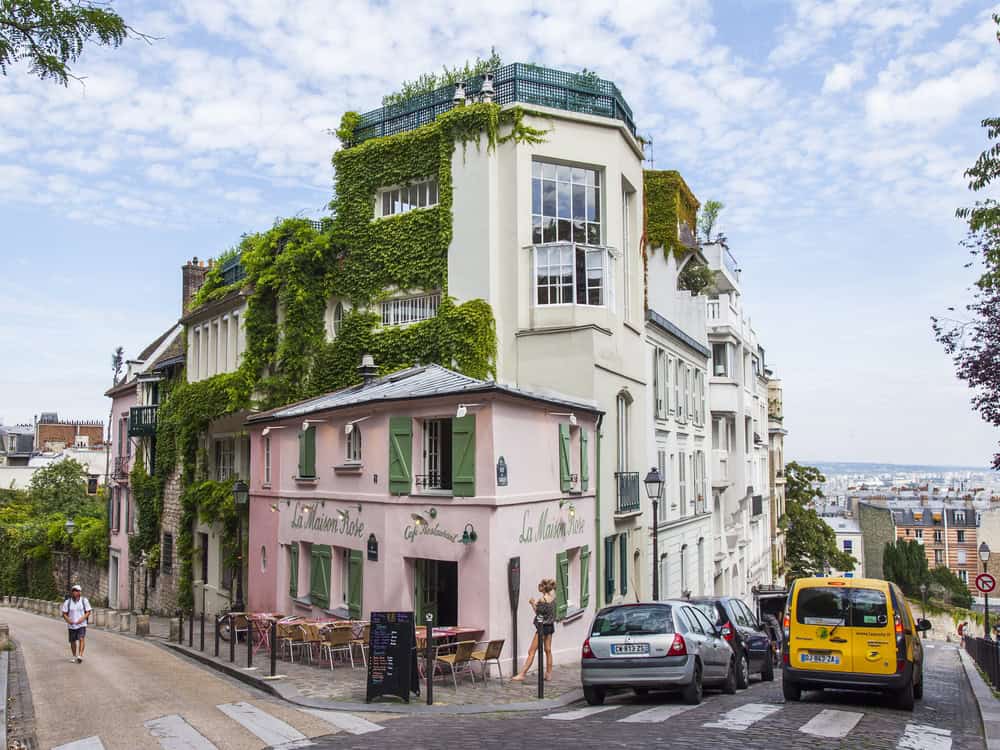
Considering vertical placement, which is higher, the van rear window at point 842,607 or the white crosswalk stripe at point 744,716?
the van rear window at point 842,607

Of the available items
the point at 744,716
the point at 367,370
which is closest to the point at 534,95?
the point at 367,370

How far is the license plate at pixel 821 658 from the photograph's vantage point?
13242mm

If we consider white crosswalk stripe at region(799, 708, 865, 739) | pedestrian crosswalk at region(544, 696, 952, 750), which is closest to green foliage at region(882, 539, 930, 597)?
white crosswalk stripe at region(799, 708, 865, 739)

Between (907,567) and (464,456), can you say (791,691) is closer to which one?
(464,456)

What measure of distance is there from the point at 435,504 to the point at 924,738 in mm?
8892

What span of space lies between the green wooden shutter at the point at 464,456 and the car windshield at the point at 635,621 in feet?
12.3

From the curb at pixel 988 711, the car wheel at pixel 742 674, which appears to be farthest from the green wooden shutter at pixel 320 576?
the curb at pixel 988 711

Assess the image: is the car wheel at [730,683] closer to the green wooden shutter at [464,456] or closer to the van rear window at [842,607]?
the van rear window at [842,607]

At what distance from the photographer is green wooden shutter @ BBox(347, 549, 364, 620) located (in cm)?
1858

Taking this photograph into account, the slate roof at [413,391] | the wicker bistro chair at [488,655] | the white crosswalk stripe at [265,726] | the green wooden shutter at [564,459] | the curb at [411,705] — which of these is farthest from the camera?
the green wooden shutter at [564,459]

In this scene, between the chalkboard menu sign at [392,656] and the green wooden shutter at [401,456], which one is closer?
the chalkboard menu sign at [392,656]

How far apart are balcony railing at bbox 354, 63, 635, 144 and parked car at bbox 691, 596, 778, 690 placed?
1272cm

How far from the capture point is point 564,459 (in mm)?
19109

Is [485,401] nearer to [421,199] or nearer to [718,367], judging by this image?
[421,199]
